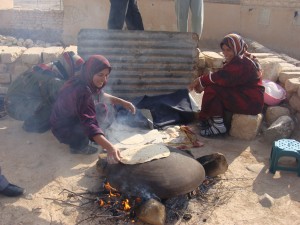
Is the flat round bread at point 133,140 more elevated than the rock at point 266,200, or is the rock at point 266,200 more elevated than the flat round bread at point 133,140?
the flat round bread at point 133,140

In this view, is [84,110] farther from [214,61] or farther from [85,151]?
[214,61]

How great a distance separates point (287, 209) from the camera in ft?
11.3

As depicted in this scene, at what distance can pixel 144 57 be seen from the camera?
5.61 metres

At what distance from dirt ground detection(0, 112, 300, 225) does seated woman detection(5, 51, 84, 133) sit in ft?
0.64

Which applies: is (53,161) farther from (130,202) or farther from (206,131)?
(206,131)

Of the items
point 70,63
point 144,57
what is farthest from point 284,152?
point 70,63

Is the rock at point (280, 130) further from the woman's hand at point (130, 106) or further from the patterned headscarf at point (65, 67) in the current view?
the patterned headscarf at point (65, 67)

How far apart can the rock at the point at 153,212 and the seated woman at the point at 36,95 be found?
2.33m

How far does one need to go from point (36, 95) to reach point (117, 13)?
1.92 m

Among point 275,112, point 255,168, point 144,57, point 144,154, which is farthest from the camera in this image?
point 144,57

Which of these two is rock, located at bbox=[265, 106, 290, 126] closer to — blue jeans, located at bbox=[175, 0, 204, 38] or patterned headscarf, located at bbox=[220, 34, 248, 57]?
patterned headscarf, located at bbox=[220, 34, 248, 57]

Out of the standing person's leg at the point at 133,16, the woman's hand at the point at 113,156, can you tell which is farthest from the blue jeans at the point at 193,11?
the woman's hand at the point at 113,156

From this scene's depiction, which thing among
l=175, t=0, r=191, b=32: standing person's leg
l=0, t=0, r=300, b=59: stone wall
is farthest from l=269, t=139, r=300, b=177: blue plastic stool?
l=0, t=0, r=300, b=59: stone wall

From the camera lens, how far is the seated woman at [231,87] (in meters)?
4.72
